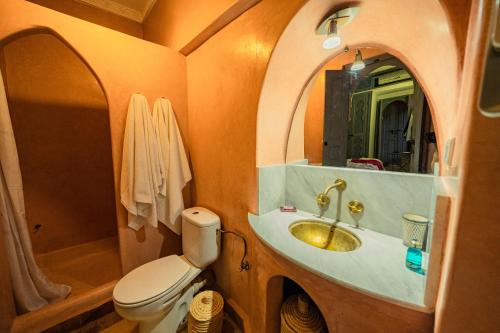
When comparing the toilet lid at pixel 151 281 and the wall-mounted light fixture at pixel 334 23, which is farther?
the toilet lid at pixel 151 281

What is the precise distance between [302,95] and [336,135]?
35 centimetres

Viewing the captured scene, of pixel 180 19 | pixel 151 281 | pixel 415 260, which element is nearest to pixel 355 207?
pixel 415 260

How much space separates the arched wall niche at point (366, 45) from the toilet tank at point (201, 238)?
23.5 inches

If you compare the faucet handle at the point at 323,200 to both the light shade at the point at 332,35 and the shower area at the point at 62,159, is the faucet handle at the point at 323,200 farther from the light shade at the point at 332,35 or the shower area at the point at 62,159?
the shower area at the point at 62,159

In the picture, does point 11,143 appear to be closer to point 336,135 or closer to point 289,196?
point 289,196

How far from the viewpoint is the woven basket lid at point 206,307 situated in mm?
1160

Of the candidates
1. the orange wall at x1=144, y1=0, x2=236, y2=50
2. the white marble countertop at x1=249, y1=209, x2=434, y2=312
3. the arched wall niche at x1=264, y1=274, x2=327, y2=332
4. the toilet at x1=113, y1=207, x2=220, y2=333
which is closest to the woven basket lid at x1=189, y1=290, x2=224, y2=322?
the toilet at x1=113, y1=207, x2=220, y2=333

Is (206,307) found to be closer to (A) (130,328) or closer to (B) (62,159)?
(A) (130,328)

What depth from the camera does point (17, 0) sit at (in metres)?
0.99

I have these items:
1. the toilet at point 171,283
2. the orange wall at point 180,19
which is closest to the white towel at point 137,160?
the toilet at point 171,283

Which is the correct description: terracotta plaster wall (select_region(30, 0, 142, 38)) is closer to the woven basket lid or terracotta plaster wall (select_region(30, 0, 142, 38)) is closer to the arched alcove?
the arched alcove

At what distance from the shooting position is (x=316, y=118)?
1.35 m

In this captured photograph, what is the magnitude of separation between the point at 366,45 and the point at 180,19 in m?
1.40

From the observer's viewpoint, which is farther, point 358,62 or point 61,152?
point 61,152
